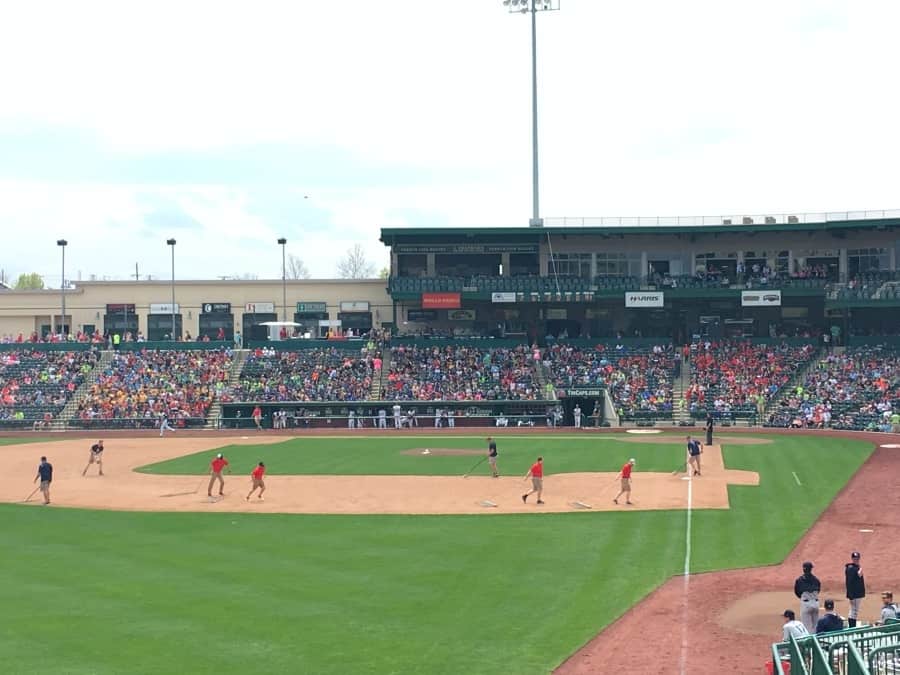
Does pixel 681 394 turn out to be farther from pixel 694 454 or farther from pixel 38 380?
pixel 38 380

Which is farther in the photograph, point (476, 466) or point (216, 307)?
point (216, 307)

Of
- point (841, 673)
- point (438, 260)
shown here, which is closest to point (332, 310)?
point (438, 260)

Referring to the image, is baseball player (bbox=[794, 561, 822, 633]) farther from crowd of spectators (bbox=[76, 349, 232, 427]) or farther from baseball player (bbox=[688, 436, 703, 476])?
crowd of spectators (bbox=[76, 349, 232, 427])

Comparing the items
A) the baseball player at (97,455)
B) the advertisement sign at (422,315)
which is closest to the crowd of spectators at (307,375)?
the advertisement sign at (422,315)

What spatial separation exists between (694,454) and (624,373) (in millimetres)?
30115

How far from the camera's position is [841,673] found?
1135 centimetres

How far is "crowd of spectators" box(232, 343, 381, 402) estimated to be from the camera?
210ft

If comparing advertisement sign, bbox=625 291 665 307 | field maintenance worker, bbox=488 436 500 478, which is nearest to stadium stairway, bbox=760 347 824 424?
advertisement sign, bbox=625 291 665 307

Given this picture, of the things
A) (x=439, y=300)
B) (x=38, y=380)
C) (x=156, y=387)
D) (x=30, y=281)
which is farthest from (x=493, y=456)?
(x=30, y=281)

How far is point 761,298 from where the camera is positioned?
2714 inches

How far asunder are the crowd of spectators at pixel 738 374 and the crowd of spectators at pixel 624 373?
1.88 metres

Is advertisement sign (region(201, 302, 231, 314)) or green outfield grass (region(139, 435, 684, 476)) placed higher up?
advertisement sign (region(201, 302, 231, 314))

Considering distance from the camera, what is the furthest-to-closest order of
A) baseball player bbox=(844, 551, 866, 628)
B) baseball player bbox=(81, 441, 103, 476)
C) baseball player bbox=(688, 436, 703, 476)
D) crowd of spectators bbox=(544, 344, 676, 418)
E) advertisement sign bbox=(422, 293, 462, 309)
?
advertisement sign bbox=(422, 293, 462, 309), crowd of spectators bbox=(544, 344, 676, 418), baseball player bbox=(81, 441, 103, 476), baseball player bbox=(688, 436, 703, 476), baseball player bbox=(844, 551, 866, 628)

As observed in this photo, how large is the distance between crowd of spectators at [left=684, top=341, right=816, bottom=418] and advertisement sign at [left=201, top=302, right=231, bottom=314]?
38.2 metres
